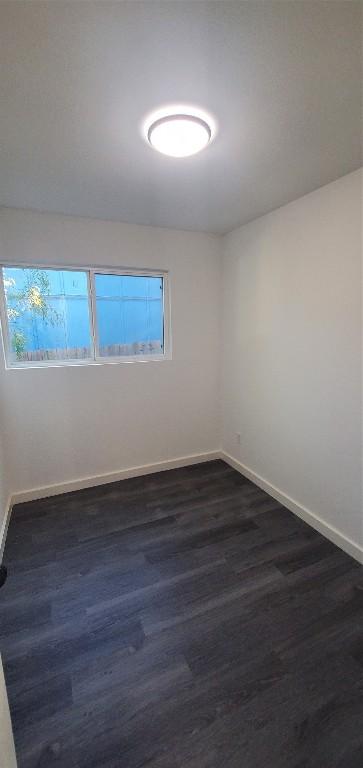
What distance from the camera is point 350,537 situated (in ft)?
6.33

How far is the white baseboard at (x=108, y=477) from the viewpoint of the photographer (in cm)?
260

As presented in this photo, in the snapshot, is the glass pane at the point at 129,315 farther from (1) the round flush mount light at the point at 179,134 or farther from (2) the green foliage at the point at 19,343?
(1) the round flush mount light at the point at 179,134

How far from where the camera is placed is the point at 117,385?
2.80m

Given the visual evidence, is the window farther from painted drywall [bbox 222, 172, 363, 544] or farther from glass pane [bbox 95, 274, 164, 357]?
painted drywall [bbox 222, 172, 363, 544]

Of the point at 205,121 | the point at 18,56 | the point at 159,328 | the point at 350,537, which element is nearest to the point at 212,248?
the point at 159,328

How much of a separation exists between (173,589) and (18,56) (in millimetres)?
2434

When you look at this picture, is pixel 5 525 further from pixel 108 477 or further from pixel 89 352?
pixel 89 352

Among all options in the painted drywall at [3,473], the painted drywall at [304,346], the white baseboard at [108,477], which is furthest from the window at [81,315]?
the white baseboard at [108,477]

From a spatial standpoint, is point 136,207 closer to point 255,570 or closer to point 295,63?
point 295,63

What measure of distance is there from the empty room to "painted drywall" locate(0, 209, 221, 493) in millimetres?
19

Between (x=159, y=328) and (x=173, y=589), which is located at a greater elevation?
(x=159, y=328)

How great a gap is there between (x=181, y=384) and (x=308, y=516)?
64.0 inches

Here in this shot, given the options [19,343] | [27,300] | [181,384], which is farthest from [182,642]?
[27,300]

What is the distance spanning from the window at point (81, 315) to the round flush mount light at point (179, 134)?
141 centimetres
